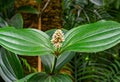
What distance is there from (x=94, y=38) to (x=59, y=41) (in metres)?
0.06

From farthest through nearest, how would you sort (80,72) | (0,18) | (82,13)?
1. (82,13)
2. (80,72)
3. (0,18)

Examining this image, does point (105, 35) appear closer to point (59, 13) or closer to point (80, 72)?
point (59, 13)

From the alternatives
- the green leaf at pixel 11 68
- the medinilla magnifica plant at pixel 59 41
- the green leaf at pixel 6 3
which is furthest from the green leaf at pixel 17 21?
the medinilla magnifica plant at pixel 59 41

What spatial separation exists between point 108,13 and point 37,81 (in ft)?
3.59

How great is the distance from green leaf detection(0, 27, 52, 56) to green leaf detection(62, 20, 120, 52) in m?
0.04

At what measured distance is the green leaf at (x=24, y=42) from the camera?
524 mm

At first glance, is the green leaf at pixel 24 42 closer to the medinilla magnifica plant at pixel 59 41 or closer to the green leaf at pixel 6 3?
the medinilla magnifica plant at pixel 59 41

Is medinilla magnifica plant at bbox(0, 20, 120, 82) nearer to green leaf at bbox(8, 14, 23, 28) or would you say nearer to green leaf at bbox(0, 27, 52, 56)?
green leaf at bbox(0, 27, 52, 56)

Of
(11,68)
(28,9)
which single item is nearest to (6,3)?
(28,9)

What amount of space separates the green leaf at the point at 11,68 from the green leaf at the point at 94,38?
0.60 ft

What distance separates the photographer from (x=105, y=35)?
549 millimetres

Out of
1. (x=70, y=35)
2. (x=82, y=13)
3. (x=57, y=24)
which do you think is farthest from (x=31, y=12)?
(x=82, y=13)

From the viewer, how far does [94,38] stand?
1.78 feet

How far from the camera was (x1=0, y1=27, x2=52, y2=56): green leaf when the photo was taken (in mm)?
524
